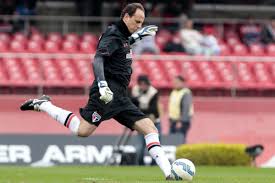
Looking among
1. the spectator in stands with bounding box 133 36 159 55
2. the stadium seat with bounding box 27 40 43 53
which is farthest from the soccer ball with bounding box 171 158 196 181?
the stadium seat with bounding box 27 40 43 53

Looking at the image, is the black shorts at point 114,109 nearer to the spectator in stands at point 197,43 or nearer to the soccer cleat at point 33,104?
the soccer cleat at point 33,104

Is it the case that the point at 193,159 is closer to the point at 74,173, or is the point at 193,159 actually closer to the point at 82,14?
the point at 74,173

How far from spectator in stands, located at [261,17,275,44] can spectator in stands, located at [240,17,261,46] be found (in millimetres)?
162

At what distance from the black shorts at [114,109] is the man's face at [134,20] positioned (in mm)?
743

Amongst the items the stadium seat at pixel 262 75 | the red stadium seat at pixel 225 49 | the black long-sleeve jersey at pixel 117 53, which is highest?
the black long-sleeve jersey at pixel 117 53

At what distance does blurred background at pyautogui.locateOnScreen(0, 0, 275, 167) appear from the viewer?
25.9m

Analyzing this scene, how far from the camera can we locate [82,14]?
3136 cm

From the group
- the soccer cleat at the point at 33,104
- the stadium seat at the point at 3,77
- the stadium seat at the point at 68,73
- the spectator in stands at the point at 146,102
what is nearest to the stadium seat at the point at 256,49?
the stadium seat at the point at 68,73

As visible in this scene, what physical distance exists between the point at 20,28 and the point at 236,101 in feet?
21.1

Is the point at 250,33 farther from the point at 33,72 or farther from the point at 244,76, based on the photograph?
the point at 33,72

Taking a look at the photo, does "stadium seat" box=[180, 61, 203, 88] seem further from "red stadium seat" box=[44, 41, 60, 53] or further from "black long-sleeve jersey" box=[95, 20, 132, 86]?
"black long-sleeve jersey" box=[95, 20, 132, 86]

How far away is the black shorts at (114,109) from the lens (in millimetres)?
13898

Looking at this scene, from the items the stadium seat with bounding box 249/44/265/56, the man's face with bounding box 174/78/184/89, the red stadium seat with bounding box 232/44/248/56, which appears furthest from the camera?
the stadium seat with bounding box 249/44/265/56

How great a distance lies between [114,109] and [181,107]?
368 inches
